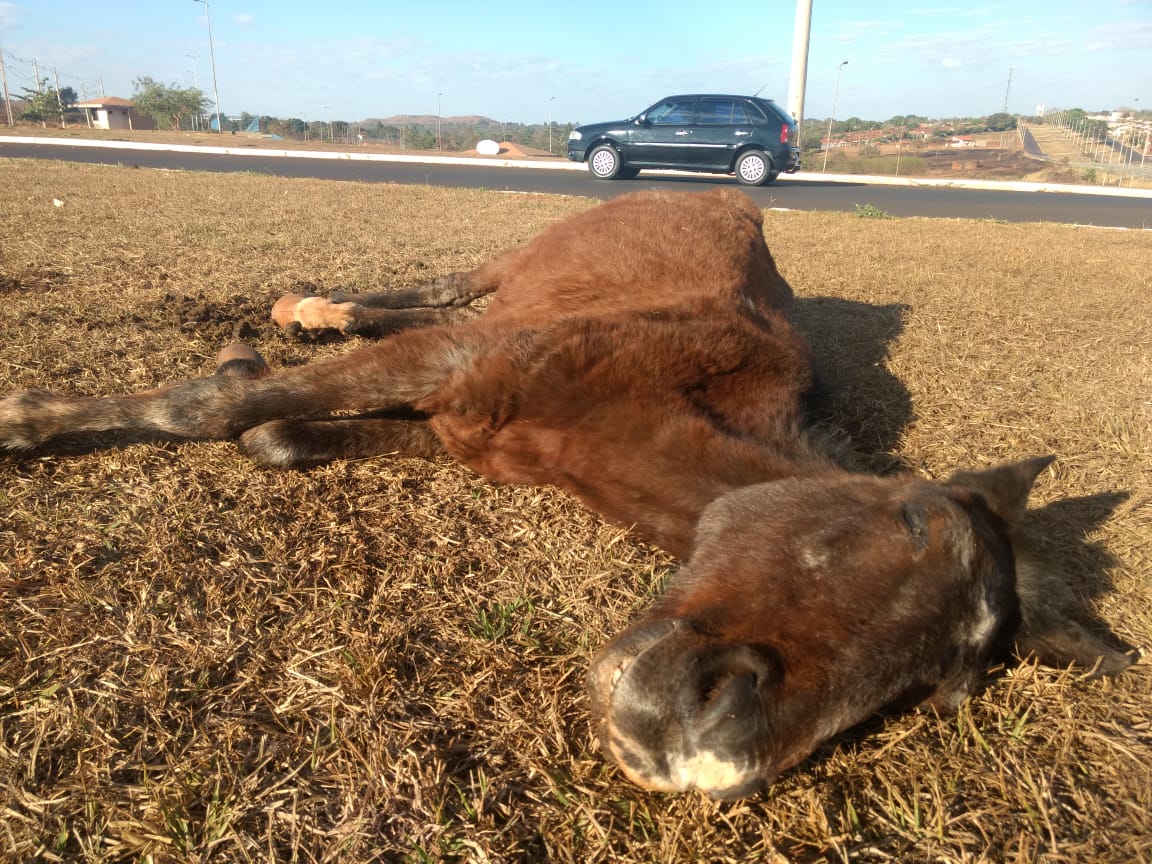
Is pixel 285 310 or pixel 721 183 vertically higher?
pixel 721 183

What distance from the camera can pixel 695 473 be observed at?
230 centimetres

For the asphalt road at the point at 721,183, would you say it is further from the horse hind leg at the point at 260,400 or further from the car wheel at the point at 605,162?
the horse hind leg at the point at 260,400

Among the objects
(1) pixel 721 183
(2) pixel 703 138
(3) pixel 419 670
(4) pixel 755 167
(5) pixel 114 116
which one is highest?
(5) pixel 114 116

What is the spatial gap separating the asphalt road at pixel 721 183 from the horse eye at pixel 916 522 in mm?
13514

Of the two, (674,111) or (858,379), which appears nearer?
(858,379)

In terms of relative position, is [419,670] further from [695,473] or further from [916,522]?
[916,522]

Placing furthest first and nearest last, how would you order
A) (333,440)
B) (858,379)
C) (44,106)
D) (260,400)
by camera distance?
(44,106), (858,379), (333,440), (260,400)

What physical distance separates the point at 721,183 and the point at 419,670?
2037 cm

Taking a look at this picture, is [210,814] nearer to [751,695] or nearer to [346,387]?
[751,695]

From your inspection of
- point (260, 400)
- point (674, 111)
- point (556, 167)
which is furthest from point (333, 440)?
point (556, 167)

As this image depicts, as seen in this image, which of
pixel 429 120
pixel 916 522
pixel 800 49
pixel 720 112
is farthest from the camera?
A: pixel 429 120

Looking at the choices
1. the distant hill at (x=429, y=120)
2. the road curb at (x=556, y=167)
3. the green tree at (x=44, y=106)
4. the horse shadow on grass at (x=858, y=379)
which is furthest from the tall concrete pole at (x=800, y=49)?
the distant hill at (x=429, y=120)

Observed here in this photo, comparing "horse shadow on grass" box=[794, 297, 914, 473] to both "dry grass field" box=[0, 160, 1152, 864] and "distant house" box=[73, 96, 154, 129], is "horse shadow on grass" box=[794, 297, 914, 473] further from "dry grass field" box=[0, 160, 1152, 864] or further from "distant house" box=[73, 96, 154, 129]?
"distant house" box=[73, 96, 154, 129]

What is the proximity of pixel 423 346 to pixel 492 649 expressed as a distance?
1.26 m
